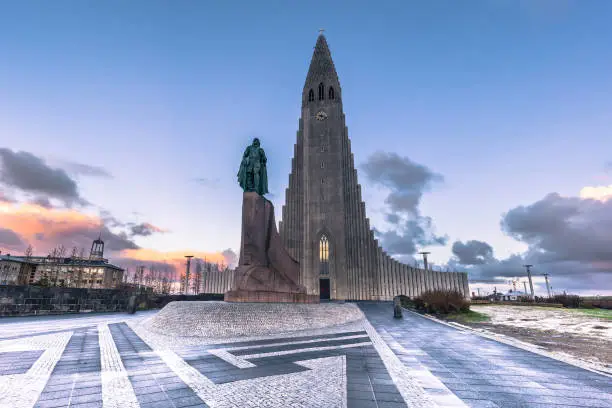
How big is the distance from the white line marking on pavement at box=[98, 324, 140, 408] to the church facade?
31989mm

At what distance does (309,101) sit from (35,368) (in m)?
43.0

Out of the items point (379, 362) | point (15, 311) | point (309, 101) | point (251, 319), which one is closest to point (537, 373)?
point (379, 362)

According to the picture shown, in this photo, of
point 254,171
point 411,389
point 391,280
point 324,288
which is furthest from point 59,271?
point 411,389

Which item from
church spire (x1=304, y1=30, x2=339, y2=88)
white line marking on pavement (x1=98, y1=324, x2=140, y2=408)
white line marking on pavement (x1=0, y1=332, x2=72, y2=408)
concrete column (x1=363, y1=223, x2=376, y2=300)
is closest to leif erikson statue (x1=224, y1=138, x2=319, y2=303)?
white line marking on pavement (x1=98, y1=324, x2=140, y2=408)

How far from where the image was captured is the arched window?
38.0 metres

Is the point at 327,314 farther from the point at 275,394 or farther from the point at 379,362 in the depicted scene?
the point at 275,394

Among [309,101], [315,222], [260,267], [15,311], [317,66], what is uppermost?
[317,66]

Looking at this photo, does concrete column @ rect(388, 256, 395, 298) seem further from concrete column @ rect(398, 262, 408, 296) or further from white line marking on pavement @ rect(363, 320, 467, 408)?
white line marking on pavement @ rect(363, 320, 467, 408)

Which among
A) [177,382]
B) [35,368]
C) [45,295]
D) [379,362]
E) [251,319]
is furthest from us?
[45,295]

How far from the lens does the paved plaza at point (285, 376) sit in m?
3.49

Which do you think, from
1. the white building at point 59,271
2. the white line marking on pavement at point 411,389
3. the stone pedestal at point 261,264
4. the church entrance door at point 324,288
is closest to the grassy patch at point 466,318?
the stone pedestal at point 261,264

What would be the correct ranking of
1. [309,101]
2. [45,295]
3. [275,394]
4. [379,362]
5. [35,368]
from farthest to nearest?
1. [309,101]
2. [45,295]
3. [379,362]
4. [35,368]
5. [275,394]

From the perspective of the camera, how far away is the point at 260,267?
13336 mm

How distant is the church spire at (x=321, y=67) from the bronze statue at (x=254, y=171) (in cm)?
3279
